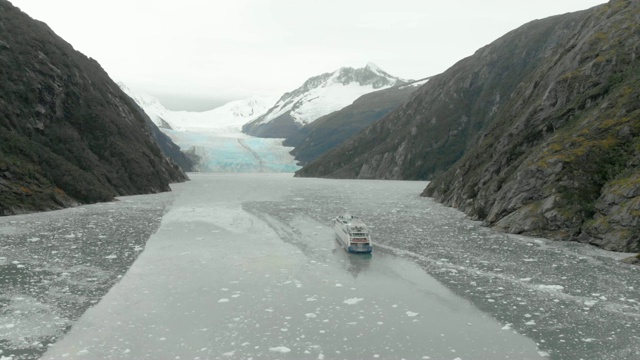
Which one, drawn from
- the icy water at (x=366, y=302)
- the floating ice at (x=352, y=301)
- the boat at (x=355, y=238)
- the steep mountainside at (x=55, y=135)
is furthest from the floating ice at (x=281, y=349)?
the steep mountainside at (x=55, y=135)

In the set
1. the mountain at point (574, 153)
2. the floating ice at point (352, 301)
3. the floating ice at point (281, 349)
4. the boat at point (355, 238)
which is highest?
the mountain at point (574, 153)

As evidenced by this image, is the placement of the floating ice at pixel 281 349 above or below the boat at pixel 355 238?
below

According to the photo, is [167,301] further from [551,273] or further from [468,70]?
[468,70]

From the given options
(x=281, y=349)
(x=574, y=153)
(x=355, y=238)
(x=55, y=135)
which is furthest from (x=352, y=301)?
(x=55, y=135)

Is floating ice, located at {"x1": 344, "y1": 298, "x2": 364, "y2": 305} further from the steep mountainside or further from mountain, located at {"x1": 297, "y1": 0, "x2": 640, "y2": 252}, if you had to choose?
the steep mountainside

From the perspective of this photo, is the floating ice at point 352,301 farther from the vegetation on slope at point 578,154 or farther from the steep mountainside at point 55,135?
the steep mountainside at point 55,135

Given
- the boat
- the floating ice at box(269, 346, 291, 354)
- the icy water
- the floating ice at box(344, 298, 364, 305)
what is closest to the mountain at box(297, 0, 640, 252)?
the icy water

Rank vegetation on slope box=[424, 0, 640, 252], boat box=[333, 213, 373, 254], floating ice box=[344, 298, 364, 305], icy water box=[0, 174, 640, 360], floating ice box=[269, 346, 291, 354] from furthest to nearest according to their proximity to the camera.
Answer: vegetation on slope box=[424, 0, 640, 252] → boat box=[333, 213, 373, 254] → floating ice box=[344, 298, 364, 305] → icy water box=[0, 174, 640, 360] → floating ice box=[269, 346, 291, 354]

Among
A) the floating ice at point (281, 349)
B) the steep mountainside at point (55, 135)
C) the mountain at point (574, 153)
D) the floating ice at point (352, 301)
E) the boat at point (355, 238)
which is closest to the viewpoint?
the floating ice at point (281, 349)
